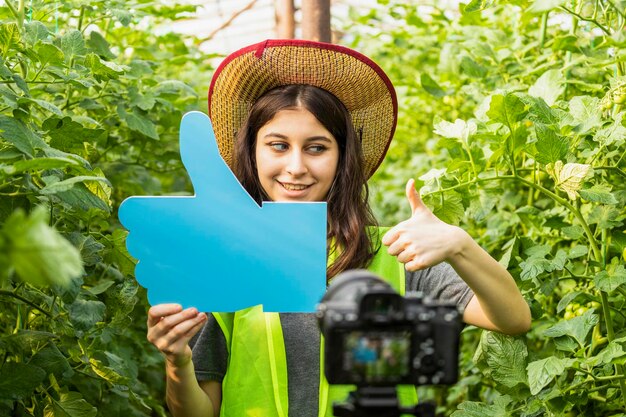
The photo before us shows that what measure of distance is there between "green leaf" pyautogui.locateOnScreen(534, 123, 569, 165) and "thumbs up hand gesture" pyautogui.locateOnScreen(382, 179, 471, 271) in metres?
0.35

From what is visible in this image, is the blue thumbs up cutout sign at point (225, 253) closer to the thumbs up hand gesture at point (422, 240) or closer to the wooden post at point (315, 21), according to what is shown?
the thumbs up hand gesture at point (422, 240)

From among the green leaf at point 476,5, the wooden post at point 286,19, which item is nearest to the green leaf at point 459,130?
the green leaf at point 476,5

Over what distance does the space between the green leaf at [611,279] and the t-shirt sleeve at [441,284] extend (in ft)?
0.83

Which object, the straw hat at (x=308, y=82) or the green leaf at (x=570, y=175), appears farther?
the straw hat at (x=308, y=82)

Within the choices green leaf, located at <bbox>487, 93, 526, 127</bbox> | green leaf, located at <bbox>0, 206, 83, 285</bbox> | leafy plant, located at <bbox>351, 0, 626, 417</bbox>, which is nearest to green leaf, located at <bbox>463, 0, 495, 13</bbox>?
leafy plant, located at <bbox>351, 0, 626, 417</bbox>

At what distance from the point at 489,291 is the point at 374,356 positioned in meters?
0.55

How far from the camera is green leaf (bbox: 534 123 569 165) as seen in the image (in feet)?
5.29

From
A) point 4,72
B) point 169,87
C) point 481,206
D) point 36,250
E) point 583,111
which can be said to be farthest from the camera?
point 169,87

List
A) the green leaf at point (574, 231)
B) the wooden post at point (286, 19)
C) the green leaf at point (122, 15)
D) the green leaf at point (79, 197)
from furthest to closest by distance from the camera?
the wooden post at point (286, 19)
the green leaf at point (122, 15)
the green leaf at point (574, 231)
the green leaf at point (79, 197)

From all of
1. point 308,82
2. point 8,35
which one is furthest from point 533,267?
point 8,35

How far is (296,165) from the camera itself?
165 cm

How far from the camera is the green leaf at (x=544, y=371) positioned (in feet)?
4.99

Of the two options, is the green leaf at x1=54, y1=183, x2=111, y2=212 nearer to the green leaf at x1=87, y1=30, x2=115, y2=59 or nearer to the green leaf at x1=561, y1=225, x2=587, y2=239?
the green leaf at x1=87, y1=30, x2=115, y2=59

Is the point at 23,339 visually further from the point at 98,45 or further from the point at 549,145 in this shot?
the point at 549,145
